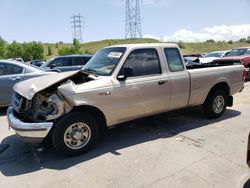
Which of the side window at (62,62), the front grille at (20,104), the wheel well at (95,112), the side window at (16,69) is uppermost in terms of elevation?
the side window at (62,62)

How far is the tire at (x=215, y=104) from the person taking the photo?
6.39 metres

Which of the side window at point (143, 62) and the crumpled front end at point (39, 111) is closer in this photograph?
the crumpled front end at point (39, 111)

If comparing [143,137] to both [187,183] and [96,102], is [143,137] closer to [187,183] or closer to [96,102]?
[96,102]

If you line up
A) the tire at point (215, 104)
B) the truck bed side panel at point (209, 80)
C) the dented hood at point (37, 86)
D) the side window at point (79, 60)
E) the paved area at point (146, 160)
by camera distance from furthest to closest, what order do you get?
1. the side window at point (79, 60)
2. the tire at point (215, 104)
3. the truck bed side panel at point (209, 80)
4. the dented hood at point (37, 86)
5. the paved area at point (146, 160)

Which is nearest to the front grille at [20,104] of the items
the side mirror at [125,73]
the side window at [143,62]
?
the side mirror at [125,73]

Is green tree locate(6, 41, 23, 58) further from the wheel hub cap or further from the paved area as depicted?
the wheel hub cap

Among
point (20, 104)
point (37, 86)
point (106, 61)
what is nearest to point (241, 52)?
point (106, 61)

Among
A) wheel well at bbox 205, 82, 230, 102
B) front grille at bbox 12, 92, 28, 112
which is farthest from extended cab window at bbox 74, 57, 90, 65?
front grille at bbox 12, 92, 28, 112

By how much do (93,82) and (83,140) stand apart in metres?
1.03

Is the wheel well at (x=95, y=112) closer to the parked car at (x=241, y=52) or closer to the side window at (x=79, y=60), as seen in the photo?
the side window at (x=79, y=60)

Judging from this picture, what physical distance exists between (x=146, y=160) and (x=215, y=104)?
3004 millimetres

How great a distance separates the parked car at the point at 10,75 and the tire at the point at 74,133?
4094 millimetres

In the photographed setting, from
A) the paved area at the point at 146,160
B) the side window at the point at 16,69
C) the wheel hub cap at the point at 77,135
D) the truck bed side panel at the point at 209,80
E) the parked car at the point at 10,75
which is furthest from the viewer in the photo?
the side window at the point at 16,69

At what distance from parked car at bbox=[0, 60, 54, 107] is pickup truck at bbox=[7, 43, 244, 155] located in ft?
9.44
